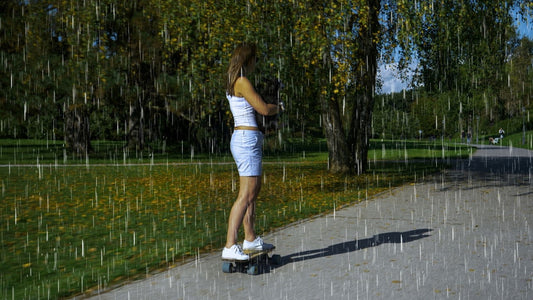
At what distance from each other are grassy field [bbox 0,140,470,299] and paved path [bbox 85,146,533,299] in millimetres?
719

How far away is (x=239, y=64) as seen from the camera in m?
4.54

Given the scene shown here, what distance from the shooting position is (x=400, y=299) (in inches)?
153

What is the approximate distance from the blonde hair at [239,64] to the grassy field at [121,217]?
1997 millimetres

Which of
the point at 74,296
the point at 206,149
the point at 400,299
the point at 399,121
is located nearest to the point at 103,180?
the point at 74,296

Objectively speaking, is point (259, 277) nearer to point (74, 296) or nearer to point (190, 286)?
point (190, 286)

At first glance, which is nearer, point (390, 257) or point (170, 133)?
point (390, 257)

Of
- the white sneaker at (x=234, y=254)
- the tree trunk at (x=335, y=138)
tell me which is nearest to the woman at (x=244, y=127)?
the white sneaker at (x=234, y=254)

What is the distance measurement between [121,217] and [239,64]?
511cm

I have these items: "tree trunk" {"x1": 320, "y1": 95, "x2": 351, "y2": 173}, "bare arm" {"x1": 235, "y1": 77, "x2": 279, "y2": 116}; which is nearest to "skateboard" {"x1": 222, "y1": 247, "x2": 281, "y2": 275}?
"bare arm" {"x1": 235, "y1": 77, "x2": 279, "y2": 116}

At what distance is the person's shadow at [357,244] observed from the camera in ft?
17.2

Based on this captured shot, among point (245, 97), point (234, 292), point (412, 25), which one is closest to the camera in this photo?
point (234, 292)

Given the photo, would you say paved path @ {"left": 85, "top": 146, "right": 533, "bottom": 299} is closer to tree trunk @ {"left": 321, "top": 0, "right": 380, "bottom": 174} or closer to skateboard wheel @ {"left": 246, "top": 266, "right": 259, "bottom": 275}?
skateboard wheel @ {"left": 246, "top": 266, "right": 259, "bottom": 275}

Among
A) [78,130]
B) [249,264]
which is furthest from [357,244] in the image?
[78,130]

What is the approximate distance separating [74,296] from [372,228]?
3912mm
